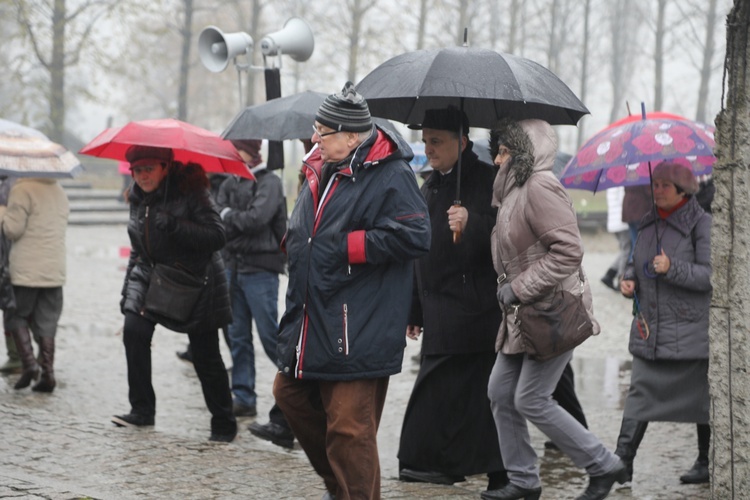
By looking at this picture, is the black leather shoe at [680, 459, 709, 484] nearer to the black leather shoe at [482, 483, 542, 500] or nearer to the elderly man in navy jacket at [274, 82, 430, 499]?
the black leather shoe at [482, 483, 542, 500]

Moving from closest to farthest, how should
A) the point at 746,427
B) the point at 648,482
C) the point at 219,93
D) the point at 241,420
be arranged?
the point at 746,427 → the point at 648,482 → the point at 241,420 → the point at 219,93

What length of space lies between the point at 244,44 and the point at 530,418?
512 cm

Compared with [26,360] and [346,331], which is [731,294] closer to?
[346,331]

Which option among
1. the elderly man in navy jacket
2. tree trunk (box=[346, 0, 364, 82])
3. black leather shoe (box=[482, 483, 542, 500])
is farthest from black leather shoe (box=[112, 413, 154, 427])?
tree trunk (box=[346, 0, 364, 82])

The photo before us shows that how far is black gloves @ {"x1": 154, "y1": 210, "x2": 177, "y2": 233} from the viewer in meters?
6.34

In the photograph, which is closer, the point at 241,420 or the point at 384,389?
the point at 384,389

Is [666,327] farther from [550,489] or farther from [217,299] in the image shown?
[217,299]

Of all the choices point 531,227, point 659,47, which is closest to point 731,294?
point 531,227

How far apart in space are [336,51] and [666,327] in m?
30.1

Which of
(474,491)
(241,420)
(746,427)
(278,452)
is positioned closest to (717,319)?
(746,427)

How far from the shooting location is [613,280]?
1609 centimetres

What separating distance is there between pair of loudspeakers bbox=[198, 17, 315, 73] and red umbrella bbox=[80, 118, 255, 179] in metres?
2.08

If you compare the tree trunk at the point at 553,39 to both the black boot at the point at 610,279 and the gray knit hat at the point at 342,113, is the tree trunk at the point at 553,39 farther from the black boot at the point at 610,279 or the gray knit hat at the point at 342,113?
the gray knit hat at the point at 342,113

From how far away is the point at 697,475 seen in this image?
6051mm
